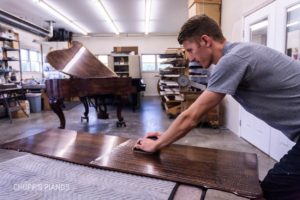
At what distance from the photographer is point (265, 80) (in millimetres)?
1011

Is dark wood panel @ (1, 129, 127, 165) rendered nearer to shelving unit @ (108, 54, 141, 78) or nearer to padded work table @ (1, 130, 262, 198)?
padded work table @ (1, 130, 262, 198)

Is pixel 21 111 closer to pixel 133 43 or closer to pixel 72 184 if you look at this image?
pixel 72 184

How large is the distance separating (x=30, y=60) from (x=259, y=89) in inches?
386

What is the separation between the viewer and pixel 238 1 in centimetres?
403

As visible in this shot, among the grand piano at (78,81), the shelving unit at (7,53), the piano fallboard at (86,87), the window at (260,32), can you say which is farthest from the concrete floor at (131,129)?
the window at (260,32)

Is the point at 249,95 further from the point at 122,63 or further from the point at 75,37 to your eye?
the point at 75,37

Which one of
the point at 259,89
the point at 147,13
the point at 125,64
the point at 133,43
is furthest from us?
the point at 133,43

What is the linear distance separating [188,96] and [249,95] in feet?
12.2

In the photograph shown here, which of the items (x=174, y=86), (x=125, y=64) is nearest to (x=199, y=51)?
(x=174, y=86)

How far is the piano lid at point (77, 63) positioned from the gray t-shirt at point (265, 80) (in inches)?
140

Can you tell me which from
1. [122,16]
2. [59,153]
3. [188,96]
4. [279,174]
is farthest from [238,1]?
[122,16]

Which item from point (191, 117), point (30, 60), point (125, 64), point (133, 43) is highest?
point (133, 43)

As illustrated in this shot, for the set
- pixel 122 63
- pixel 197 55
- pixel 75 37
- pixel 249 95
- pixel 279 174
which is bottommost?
pixel 279 174

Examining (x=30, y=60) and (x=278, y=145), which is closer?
(x=278, y=145)
